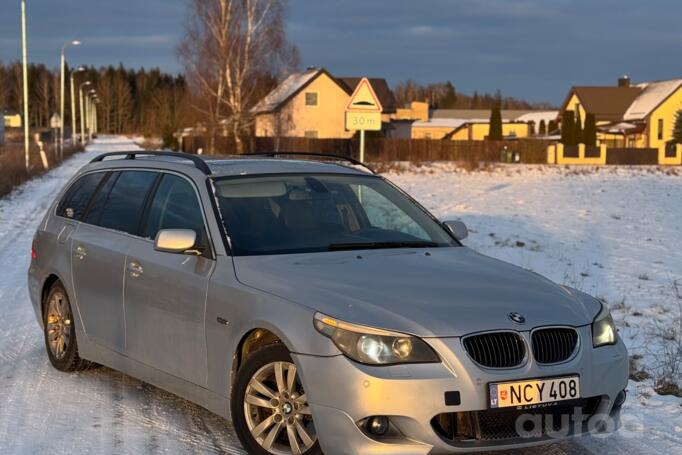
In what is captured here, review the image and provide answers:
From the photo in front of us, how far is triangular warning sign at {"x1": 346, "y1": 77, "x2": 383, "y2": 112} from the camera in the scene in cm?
1385

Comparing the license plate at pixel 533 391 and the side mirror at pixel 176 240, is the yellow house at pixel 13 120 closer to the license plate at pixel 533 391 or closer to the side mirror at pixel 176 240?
the side mirror at pixel 176 240

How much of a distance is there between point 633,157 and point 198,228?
59.0 meters

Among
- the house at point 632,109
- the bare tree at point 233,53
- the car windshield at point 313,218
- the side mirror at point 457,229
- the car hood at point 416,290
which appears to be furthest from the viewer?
the house at point 632,109

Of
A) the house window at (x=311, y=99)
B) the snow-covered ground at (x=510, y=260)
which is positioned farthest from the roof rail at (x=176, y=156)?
the house window at (x=311, y=99)

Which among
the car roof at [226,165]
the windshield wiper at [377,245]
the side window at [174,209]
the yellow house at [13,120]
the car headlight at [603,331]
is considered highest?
the yellow house at [13,120]

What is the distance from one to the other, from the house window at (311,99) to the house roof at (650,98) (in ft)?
84.1

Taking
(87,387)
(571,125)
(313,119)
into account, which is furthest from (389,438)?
(313,119)

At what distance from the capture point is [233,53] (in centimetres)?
5006

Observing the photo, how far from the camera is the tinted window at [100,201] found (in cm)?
695

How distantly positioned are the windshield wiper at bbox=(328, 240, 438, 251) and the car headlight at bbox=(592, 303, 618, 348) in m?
1.22

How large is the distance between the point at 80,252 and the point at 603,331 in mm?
3670

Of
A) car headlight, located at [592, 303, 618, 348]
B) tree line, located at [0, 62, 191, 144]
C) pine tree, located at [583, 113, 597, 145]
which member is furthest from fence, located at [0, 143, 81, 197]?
tree line, located at [0, 62, 191, 144]

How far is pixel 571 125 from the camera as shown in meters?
66.1

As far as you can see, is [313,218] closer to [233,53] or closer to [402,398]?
[402,398]
